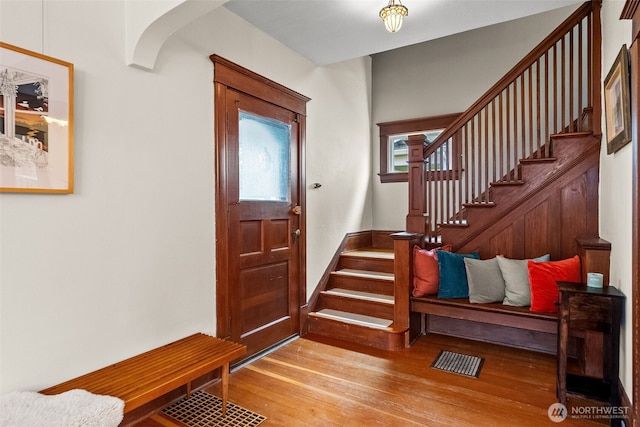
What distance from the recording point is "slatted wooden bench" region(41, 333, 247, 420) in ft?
5.62

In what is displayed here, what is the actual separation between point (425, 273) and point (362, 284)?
0.80 metres

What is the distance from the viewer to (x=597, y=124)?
2779mm

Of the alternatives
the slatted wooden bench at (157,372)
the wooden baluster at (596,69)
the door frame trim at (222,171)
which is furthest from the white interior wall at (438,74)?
the slatted wooden bench at (157,372)

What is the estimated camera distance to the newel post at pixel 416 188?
3.53 m

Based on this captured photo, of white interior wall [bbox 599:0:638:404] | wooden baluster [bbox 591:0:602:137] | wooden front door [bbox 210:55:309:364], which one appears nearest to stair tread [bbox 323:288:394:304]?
wooden front door [bbox 210:55:309:364]

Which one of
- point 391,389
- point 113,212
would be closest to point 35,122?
point 113,212

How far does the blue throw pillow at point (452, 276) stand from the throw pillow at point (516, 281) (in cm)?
31

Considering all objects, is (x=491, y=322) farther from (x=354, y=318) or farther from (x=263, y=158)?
(x=263, y=158)

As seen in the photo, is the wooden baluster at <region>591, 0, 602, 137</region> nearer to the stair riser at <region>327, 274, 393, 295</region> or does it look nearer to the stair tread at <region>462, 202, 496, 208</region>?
the stair tread at <region>462, 202, 496, 208</region>

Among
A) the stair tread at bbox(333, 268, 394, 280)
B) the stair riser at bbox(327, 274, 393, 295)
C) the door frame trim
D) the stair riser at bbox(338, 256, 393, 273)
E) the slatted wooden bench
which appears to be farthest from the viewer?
the stair riser at bbox(338, 256, 393, 273)

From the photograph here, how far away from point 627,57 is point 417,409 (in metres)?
2.30

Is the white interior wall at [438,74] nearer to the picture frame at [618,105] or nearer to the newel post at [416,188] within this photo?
the newel post at [416,188]

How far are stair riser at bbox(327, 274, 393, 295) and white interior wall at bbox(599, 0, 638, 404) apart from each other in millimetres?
1865

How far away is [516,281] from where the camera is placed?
115 inches
